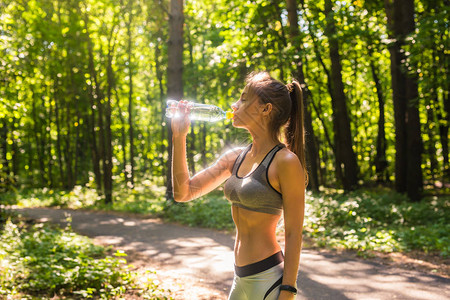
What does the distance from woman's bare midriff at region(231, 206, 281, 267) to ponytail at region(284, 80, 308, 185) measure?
40 centimetres

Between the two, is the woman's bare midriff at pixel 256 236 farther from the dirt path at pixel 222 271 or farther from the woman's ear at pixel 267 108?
the dirt path at pixel 222 271

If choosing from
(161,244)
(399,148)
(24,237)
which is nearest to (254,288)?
(161,244)

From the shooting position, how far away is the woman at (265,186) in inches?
82.0

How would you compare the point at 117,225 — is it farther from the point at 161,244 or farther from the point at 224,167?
the point at 224,167

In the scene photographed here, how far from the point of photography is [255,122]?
2.35 m

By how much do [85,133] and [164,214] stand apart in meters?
22.6

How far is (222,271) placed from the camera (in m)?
7.30

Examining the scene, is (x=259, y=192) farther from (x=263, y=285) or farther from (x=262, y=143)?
(x=263, y=285)

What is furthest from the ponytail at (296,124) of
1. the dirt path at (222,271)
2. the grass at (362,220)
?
the grass at (362,220)

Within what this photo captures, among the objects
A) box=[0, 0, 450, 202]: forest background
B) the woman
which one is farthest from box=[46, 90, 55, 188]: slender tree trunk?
the woman

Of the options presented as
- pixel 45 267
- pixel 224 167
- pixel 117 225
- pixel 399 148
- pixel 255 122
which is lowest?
pixel 117 225

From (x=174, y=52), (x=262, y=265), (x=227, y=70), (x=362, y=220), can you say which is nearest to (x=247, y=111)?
(x=262, y=265)

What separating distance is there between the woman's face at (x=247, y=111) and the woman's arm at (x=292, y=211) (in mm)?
368

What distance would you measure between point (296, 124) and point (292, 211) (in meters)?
0.56
